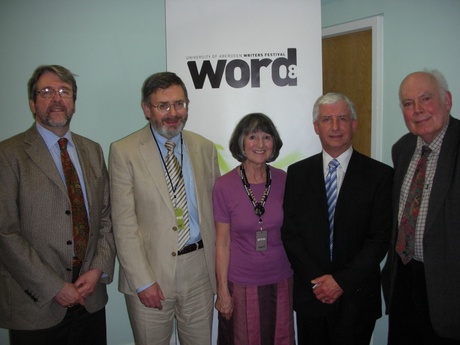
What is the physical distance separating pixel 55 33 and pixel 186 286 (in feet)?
6.62

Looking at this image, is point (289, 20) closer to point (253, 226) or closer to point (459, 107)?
point (459, 107)

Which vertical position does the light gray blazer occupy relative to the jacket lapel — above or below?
below

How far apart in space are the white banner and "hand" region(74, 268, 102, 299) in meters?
1.18

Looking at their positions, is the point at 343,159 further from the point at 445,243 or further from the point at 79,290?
the point at 79,290

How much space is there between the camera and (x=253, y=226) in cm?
204

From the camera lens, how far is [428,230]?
1731 mm

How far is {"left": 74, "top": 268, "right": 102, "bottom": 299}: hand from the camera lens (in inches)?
74.9

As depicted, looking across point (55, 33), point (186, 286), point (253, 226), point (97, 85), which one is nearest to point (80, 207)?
point (186, 286)

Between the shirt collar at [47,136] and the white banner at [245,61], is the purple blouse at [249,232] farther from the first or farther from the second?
the shirt collar at [47,136]

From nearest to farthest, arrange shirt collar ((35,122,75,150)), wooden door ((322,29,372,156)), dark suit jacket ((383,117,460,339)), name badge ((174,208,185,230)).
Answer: dark suit jacket ((383,117,460,339)) → shirt collar ((35,122,75,150)) → name badge ((174,208,185,230)) → wooden door ((322,29,372,156))

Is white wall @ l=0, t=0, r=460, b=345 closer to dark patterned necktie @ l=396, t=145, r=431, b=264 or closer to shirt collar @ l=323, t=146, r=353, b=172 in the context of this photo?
dark patterned necktie @ l=396, t=145, r=431, b=264

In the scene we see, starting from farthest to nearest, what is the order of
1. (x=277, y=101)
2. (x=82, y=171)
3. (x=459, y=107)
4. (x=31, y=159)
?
(x=277, y=101)
(x=459, y=107)
(x=82, y=171)
(x=31, y=159)

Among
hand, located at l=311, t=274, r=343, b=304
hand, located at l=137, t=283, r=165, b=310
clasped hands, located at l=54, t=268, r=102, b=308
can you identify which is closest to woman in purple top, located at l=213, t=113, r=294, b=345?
hand, located at l=311, t=274, r=343, b=304

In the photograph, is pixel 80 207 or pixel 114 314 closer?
pixel 80 207
